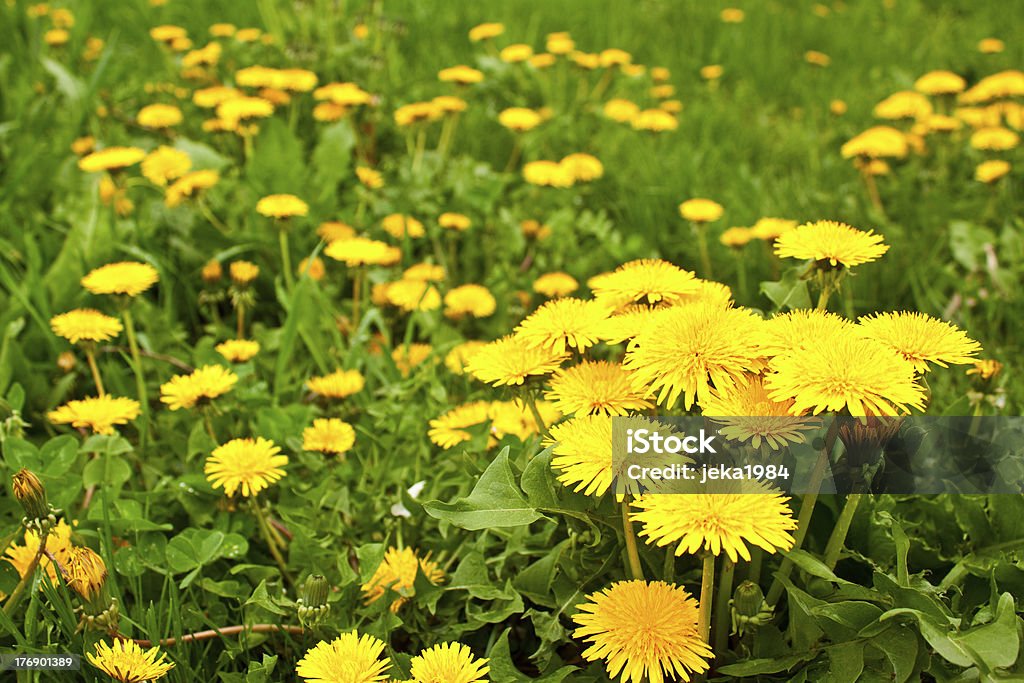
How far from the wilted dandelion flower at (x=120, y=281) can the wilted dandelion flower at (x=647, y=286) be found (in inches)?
34.9

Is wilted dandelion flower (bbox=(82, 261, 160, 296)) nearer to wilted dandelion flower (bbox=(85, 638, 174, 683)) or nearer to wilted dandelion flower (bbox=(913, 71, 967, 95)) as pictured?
wilted dandelion flower (bbox=(85, 638, 174, 683))

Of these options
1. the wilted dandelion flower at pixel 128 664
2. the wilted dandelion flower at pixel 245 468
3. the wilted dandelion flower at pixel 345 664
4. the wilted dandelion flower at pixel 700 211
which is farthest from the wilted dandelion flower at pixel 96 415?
the wilted dandelion flower at pixel 700 211

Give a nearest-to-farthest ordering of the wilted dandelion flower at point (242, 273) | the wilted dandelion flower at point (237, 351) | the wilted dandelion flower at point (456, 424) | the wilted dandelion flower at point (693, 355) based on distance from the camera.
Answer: the wilted dandelion flower at point (693, 355) < the wilted dandelion flower at point (456, 424) < the wilted dandelion flower at point (237, 351) < the wilted dandelion flower at point (242, 273)

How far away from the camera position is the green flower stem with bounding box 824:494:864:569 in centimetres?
105

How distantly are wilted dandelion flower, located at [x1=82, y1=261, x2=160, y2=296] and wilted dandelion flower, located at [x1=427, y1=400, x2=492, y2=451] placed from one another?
0.60 m

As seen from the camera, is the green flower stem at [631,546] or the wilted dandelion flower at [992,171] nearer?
the green flower stem at [631,546]

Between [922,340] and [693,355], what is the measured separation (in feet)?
0.93

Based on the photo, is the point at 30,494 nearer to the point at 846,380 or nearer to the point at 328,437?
the point at 328,437

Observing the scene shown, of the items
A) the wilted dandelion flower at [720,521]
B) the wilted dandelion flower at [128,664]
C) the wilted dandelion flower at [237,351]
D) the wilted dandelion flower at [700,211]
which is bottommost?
the wilted dandelion flower at [700,211]

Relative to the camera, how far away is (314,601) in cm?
115

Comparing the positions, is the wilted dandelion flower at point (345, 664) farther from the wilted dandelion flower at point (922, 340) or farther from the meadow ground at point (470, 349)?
the wilted dandelion flower at point (922, 340)

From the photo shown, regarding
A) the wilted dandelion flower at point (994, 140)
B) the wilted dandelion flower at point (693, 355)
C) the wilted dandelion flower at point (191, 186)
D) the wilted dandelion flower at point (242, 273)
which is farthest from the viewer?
the wilted dandelion flower at point (994, 140)

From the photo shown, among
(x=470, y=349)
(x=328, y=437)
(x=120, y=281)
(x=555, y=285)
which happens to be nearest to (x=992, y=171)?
(x=555, y=285)

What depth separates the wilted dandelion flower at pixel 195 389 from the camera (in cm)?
146
